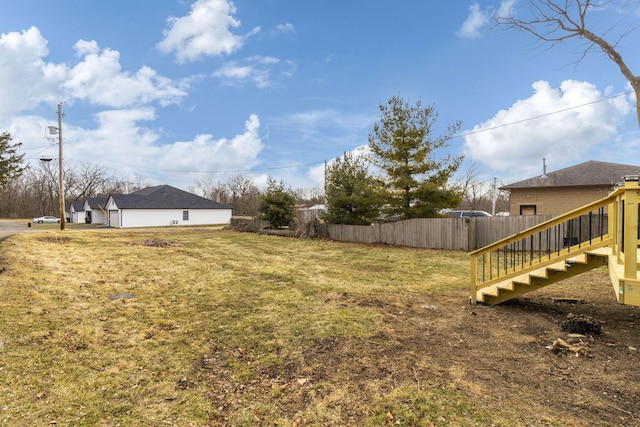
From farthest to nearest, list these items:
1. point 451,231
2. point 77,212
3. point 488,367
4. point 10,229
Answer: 1. point 77,212
2. point 10,229
3. point 451,231
4. point 488,367

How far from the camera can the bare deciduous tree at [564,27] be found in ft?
30.1

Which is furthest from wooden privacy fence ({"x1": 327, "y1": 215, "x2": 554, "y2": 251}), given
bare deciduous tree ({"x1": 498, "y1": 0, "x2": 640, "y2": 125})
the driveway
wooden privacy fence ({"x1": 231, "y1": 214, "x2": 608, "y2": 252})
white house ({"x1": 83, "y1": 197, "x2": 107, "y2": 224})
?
white house ({"x1": 83, "y1": 197, "x2": 107, "y2": 224})

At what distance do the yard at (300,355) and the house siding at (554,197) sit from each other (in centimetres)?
1234

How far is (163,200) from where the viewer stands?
32.9m

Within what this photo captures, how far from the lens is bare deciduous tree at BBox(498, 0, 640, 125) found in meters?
9.19

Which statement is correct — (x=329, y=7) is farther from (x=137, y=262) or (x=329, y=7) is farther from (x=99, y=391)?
(x=99, y=391)

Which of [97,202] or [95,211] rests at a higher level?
[97,202]

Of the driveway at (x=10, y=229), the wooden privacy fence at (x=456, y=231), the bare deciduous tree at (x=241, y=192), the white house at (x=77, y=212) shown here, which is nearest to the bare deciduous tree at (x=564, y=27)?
the wooden privacy fence at (x=456, y=231)

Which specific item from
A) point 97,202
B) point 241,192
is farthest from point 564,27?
point 241,192

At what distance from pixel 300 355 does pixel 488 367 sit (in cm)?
213

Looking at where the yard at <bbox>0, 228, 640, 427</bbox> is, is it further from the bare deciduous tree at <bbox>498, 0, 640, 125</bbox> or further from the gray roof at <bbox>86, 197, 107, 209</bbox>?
the gray roof at <bbox>86, 197, 107, 209</bbox>

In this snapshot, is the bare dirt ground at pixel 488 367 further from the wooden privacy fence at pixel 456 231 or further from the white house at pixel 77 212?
the white house at pixel 77 212

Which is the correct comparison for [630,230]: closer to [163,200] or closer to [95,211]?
[163,200]

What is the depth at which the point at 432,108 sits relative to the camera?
14.7m
